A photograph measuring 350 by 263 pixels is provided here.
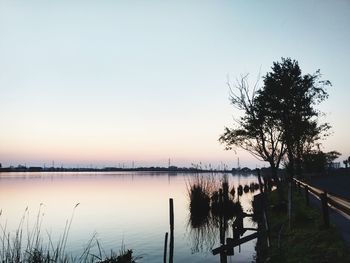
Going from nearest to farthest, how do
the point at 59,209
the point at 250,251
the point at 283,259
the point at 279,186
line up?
the point at 283,259 → the point at 250,251 → the point at 279,186 → the point at 59,209

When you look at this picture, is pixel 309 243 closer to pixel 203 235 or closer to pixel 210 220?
pixel 203 235

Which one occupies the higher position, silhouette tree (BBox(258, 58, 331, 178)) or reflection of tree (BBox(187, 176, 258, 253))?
silhouette tree (BBox(258, 58, 331, 178))

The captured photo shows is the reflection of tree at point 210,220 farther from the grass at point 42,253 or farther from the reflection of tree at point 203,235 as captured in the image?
the grass at point 42,253

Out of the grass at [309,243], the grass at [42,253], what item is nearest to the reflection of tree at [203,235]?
the grass at [42,253]

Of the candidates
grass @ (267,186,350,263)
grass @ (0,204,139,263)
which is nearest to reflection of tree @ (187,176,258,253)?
grass @ (0,204,139,263)

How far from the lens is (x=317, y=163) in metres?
61.0

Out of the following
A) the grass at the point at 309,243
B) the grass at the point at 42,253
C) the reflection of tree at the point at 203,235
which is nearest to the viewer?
the grass at the point at 309,243

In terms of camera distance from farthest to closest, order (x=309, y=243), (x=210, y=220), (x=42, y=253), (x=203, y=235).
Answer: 1. (x=210, y=220)
2. (x=203, y=235)
3. (x=42, y=253)
4. (x=309, y=243)

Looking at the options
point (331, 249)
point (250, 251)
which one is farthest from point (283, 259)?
point (250, 251)

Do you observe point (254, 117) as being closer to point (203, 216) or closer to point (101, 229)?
point (203, 216)

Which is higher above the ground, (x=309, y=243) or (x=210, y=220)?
(x=309, y=243)

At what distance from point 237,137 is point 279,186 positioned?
6848 millimetres

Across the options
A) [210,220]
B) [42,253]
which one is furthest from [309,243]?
[210,220]

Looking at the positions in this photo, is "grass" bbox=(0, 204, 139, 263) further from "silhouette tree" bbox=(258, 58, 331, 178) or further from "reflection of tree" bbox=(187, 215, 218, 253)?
"silhouette tree" bbox=(258, 58, 331, 178)
